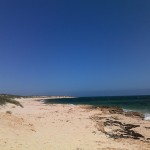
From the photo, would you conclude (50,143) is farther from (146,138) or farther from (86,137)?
(146,138)

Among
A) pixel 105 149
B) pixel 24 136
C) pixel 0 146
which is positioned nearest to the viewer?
pixel 0 146

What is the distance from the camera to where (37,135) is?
18.2 m

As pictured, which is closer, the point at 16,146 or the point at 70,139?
the point at 16,146

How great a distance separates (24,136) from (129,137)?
7617mm

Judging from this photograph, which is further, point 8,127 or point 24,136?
point 8,127

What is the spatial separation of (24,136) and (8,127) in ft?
7.33

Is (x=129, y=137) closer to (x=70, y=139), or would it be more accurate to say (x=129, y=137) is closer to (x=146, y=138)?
(x=146, y=138)

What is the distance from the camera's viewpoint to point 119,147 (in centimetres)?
1572

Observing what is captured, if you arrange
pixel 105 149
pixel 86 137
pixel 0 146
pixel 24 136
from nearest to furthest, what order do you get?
pixel 0 146 → pixel 105 149 → pixel 24 136 → pixel 86 137

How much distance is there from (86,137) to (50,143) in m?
3.61

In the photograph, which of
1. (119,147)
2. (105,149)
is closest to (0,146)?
(105,149)

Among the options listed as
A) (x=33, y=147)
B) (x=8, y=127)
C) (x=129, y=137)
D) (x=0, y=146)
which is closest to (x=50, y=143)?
(x=33, y=147)

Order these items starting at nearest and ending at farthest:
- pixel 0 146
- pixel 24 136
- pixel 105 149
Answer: pixel 0 146 < pixel 105 149 < pixel 24 136

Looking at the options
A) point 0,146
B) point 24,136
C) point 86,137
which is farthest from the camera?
point 86,137
